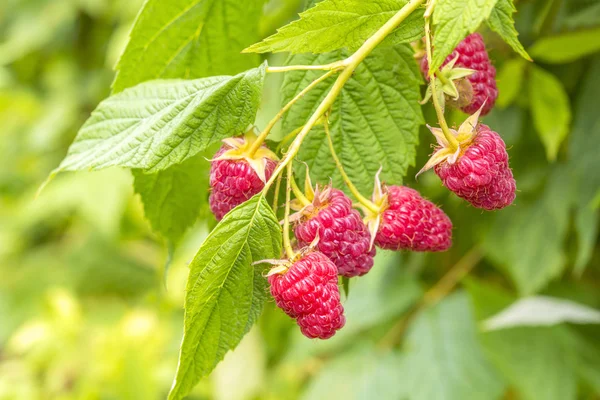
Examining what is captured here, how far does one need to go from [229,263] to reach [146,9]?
39 cm

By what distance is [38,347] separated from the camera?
2.46 meters

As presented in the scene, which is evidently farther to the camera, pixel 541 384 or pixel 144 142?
pixel 541 384

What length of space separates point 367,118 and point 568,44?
1.63 feet

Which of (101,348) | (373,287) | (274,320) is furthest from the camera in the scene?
(101,348)

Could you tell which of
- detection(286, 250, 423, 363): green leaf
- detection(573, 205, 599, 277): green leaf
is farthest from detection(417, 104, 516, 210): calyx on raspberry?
detection(286, 250, 423, 363): green leaf

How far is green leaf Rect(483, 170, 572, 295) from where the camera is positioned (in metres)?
1.24

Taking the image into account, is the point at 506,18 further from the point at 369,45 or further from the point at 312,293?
the point at 312,293

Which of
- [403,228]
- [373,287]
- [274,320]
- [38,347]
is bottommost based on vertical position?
[38,347]

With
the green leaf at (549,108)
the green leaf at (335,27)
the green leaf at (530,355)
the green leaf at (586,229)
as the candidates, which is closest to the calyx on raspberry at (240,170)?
the green leaf at (335,27)

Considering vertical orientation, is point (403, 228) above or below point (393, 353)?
above

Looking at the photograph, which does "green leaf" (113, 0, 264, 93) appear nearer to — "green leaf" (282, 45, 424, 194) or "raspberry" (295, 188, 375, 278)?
"green leaf" (282, 45, 424, 194)

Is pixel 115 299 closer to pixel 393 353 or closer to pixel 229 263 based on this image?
pixel 393 353

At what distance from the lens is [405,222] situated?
2.30 ft

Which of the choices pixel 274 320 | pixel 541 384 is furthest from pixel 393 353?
pixel 274 320
